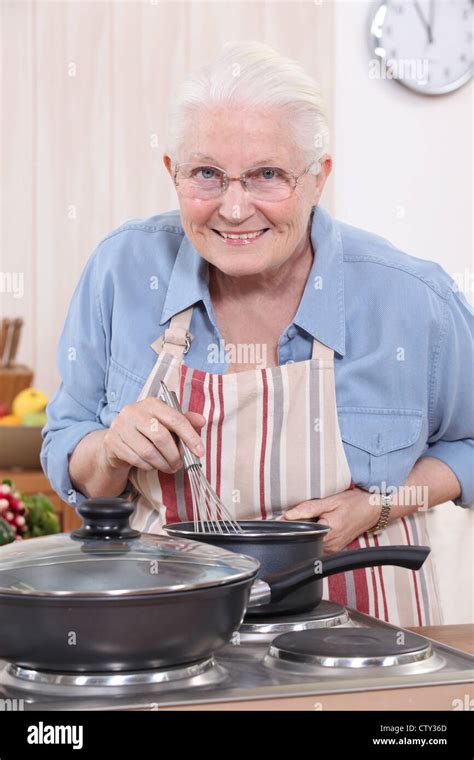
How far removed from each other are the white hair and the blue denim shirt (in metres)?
0.18

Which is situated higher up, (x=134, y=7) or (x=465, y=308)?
(x=134, y=7)

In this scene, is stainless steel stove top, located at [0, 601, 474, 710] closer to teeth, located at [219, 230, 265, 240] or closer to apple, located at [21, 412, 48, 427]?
teeth, located at [219, 230, 265, 240]

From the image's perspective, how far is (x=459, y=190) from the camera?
3109 millimetres

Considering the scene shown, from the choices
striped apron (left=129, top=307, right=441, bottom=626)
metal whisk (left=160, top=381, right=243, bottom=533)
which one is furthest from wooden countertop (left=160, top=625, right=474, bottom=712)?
striped apron (left=129, top=307, right=441, bottom=626)

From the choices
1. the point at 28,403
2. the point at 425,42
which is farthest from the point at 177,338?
the point at 425,42

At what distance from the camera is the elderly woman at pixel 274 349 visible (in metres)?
1.26

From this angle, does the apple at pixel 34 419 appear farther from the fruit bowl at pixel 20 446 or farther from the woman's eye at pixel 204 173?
the woman's eye at pixel 204 173

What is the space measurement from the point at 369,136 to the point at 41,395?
1.19m

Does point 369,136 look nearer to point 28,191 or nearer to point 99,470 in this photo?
point 28,191

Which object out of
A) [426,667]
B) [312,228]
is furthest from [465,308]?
[426,667]

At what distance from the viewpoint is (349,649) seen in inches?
32.3

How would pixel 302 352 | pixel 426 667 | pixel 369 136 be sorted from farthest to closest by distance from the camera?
1. pixel 369 136
2. pixel 302 352
3. pixel 426 667

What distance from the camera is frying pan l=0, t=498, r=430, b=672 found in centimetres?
73
